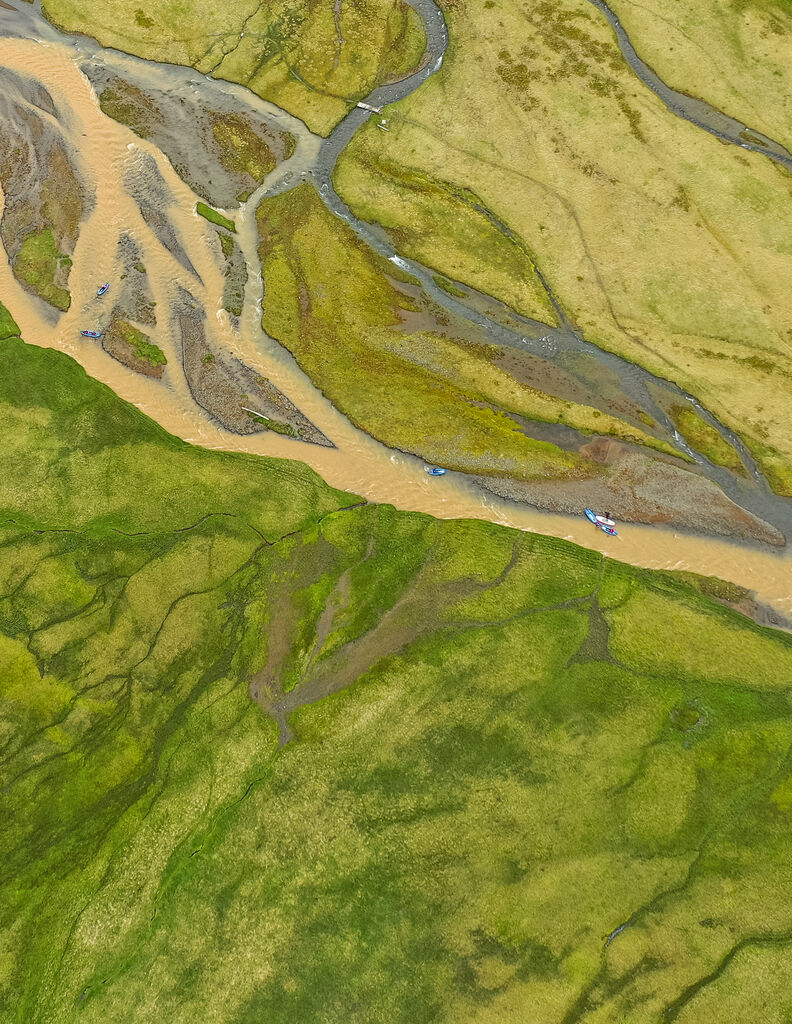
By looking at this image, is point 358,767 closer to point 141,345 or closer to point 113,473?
point 113,473

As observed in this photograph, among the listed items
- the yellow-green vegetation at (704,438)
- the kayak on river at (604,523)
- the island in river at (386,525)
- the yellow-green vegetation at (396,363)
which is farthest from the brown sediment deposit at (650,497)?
the yellow-green vegetation at (704,438)

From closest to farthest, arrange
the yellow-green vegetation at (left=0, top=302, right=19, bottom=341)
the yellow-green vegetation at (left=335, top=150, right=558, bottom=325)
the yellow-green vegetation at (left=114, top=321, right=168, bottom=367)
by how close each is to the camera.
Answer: the yellow-green vegetation at (left=114, top=321, right=168, bottom=367)
the yellow-green vegetation at (left=0, top=302, right=19, bottom=341)
the yellow-green vegetation at (left=335, top=150, right=558, bottom=325)

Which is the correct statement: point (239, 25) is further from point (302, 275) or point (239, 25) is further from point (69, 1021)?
point (69, 1021)

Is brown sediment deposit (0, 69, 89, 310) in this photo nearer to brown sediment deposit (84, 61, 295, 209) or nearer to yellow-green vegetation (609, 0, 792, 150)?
brown sediment deposit (84, 61, 295, 209)

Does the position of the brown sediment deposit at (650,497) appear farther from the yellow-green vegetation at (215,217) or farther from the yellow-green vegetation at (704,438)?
the yellow-green vegetation at (215,217)


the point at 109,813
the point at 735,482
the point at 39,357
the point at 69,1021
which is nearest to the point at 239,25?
the point at 39,357

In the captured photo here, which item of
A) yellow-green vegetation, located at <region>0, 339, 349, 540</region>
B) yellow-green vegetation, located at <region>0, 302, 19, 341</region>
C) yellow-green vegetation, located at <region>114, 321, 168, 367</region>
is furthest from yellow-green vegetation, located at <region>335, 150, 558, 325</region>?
yellow-green vegetation, located at <region>0, 302, 19, 341</region>

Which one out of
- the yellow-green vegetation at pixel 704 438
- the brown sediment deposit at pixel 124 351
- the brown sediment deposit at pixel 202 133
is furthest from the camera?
the brown sediment deposit at pixel 202 133

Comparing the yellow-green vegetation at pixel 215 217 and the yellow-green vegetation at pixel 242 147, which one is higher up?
the yellow-green vegetation at pixel 242 147
